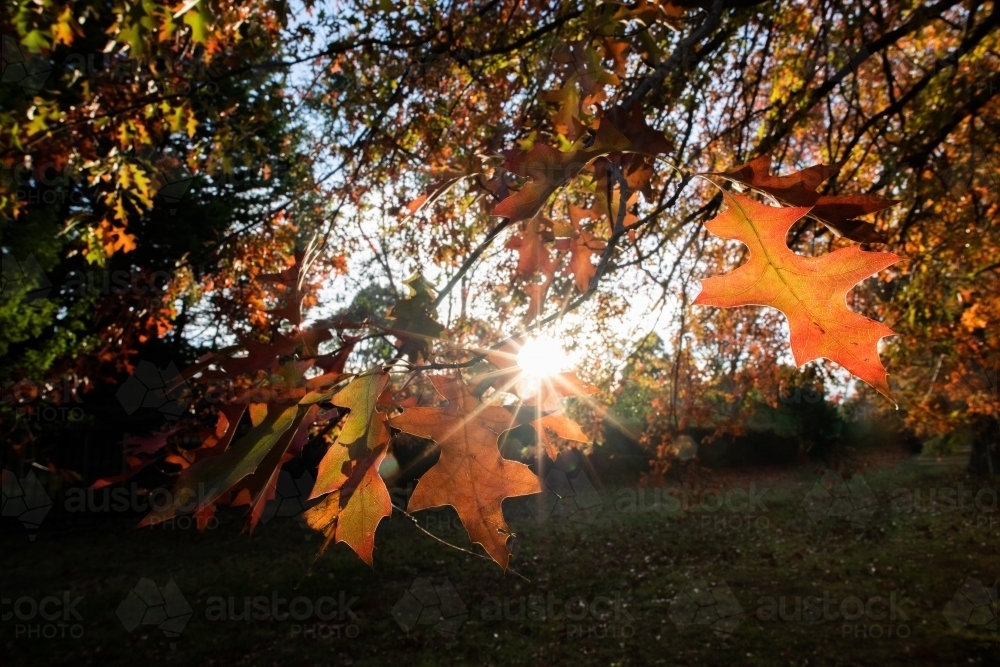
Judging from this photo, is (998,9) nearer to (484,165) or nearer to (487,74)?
(487,74)

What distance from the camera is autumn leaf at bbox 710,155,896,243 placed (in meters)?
0.88

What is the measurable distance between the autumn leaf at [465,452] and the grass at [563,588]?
3341 millimetres

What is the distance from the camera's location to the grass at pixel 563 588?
5.04m

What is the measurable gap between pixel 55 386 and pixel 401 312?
362 centimetres

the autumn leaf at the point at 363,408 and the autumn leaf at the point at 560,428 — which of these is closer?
the autumn leaf at the point at 363,408

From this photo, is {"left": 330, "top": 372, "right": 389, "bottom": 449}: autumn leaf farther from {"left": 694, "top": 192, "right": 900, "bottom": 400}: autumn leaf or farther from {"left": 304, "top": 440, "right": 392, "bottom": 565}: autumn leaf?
{"left": 694, "top": 192, "right": 900, "bottom": 400}: autumn leaf

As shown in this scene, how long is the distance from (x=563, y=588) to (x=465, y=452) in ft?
21.3

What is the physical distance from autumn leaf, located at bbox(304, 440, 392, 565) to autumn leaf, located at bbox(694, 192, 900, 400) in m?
0.52

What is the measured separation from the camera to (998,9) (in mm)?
3137

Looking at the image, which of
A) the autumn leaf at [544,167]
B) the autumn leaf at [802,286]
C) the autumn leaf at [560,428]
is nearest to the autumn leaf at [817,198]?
the autumn leaf at [802,286]

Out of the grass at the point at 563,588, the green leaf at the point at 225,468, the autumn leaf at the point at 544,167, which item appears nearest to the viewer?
the green leaf at the point at 225,468

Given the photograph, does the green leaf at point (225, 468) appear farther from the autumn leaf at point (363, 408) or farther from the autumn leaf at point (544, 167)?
the autumn leaf at point (544, 167)

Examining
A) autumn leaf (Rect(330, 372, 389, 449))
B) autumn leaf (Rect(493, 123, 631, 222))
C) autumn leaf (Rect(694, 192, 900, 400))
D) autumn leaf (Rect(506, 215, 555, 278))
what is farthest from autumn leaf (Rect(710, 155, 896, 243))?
autumn leaf (Rect(506, 215, 555, 278))

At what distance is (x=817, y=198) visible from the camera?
0.90 meters
